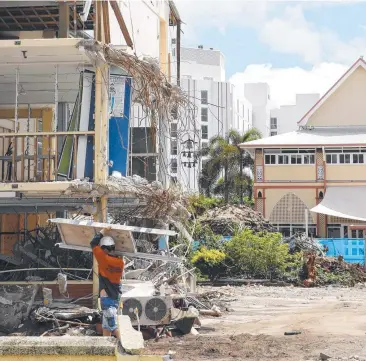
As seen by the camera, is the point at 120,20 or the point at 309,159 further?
the point at 309,159

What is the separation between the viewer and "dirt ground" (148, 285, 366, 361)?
1167cm

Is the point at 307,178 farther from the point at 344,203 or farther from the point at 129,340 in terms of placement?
the point at 129,340

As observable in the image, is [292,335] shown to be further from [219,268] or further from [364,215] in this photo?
[364,215]

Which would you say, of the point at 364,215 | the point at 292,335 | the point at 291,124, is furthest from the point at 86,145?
the point at 291,124

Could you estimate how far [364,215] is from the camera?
40.3 metres

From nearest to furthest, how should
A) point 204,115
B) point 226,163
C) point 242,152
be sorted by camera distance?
1. point 226,163
2. point 242,152
3. point 204,115

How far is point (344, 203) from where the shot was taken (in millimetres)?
41094

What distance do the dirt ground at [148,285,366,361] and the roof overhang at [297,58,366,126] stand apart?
25409 millimetres

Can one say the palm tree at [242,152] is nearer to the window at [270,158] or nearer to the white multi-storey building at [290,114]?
the window at [270,158]

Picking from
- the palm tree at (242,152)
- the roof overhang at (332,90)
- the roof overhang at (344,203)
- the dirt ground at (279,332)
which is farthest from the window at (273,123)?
the dirt ground at (279,332)

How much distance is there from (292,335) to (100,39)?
634cm

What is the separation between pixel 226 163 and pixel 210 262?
2691cm

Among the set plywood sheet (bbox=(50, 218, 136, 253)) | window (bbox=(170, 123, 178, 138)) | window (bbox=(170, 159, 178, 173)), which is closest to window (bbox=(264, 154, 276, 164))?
window (bbox=(170, 159, 178, 173))

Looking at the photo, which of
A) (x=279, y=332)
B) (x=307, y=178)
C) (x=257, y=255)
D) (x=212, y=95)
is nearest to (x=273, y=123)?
(x=212, y=95)
